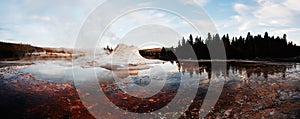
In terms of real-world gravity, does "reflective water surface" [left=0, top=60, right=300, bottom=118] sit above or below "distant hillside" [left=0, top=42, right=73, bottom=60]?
below

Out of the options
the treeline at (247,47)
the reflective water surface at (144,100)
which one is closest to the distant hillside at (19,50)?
the treeline at (247,47)

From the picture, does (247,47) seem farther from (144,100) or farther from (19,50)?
(19,50)

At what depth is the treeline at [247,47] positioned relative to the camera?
213 feet

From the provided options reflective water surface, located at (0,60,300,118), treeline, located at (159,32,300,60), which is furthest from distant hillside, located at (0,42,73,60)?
reflective water surface, located at (0,60,300,118)

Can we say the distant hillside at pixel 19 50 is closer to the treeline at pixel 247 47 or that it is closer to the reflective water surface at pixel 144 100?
the treeline at pixel 247 47

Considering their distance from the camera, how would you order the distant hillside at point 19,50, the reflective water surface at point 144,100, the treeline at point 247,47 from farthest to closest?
the distant hillside at point 19,50
the treeline at point 247,47
the reflective water surface at point 144,100

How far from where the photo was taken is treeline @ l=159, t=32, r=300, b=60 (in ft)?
213

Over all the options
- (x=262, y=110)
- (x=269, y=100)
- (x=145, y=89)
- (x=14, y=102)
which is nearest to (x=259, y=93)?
(x=269, y=100)

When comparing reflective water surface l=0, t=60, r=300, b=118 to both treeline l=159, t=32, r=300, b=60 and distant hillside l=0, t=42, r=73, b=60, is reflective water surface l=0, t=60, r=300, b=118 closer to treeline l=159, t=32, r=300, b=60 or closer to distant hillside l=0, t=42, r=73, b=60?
treeline l=159, t=32, r=300, b=60

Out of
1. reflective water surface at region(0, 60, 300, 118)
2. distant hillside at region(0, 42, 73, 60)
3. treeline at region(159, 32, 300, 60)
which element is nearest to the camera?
reflective water surface at region(0, 60, 300, 118)

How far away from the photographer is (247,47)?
65688mm

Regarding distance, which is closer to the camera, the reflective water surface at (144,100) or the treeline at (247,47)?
the reflective water surface at (144,100)

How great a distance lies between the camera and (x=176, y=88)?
53.4ft

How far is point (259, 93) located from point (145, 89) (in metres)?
9.20
